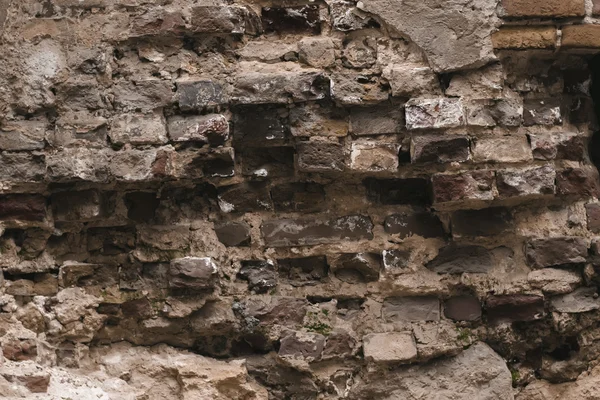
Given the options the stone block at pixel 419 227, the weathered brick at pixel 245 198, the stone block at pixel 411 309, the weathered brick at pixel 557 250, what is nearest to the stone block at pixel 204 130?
the weathered brick at pixel 245 198

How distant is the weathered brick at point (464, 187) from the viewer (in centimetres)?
195

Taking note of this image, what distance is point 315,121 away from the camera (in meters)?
1.98

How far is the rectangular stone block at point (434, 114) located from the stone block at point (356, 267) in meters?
0.35

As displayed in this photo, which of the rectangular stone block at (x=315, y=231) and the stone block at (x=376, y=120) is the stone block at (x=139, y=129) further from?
the stone block at (x=376, y=120)

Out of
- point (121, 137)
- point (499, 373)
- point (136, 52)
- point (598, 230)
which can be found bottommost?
point (499, 373)

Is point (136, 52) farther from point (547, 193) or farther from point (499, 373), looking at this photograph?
point (499, 373)

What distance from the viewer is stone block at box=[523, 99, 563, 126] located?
6.64 feet

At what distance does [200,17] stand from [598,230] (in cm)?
116

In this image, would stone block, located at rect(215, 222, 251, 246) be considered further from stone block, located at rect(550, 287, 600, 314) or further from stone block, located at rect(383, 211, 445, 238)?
stone block, located at rect(550, 287, 600, 314)

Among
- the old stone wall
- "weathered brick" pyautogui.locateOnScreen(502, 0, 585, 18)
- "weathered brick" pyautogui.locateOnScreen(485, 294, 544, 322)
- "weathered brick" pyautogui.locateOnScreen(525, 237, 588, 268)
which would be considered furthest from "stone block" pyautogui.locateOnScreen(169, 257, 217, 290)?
"weathered brick" pyautogui.locateOnScreen(502, 0, 585, 18)

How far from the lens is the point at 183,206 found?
6.82ft

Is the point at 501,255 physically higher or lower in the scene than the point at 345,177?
lower


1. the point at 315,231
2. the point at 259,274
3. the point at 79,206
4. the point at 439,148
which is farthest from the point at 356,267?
the point at 79,206

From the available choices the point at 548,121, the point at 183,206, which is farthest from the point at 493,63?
the point at 183,206
